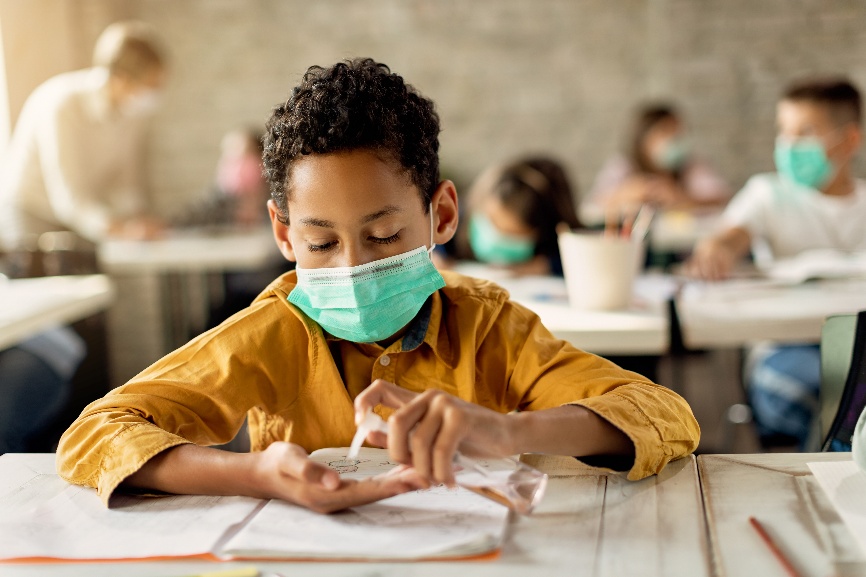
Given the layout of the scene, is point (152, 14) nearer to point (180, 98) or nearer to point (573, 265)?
point (180, 98)

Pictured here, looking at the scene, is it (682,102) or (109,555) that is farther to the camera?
(682,102)

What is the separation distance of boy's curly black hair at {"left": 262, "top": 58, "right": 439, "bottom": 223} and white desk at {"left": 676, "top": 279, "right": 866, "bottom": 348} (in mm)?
967

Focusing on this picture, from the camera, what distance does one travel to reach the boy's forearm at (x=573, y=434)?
96 cm

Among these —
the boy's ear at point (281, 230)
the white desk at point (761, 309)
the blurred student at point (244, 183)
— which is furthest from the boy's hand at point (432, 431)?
the blurred student at point (244, 183)

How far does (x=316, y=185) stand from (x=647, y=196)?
3.83 metres

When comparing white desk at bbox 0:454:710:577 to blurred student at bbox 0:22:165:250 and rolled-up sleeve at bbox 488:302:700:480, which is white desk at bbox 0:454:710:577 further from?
blurred student at bbox 0:22:165:250

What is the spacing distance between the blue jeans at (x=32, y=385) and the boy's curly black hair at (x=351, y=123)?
134 cm

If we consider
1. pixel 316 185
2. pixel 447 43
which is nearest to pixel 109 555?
pixel 316 185

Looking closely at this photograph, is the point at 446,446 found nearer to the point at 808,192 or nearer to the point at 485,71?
the point at 808,192

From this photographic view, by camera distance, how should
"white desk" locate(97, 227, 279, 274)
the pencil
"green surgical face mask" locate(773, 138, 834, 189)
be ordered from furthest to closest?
"white desk" locate(97, 227, 279, 274) → "green surgical face mask" locate(773, 138, 834, 189) → the pencil

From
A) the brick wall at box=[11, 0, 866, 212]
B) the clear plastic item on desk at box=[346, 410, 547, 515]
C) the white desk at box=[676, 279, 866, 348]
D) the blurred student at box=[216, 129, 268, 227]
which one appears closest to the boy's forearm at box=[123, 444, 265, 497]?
the clear plastic item on desk at box=[346, 410, 547, 515]

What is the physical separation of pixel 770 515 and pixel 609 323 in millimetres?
1076

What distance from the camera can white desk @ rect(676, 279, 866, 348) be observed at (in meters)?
1.94

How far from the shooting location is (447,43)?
219 inches
